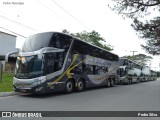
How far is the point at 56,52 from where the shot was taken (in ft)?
43.6

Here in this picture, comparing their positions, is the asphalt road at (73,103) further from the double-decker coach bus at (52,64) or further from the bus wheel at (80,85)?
the bus wheel at (80,85)

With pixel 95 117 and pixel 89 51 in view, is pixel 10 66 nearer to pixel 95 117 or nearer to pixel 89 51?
pixel 89 51

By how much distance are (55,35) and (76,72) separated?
3.52 metres

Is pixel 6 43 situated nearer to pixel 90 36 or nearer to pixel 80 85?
pixel 90 36

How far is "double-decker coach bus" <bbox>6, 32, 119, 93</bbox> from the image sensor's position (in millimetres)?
12070

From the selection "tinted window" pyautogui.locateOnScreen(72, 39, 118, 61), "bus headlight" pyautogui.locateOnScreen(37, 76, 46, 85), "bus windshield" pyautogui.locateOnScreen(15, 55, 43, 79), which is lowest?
"bus headlight" pyautogui.locateOnScreen(37, 76, 46, 85)

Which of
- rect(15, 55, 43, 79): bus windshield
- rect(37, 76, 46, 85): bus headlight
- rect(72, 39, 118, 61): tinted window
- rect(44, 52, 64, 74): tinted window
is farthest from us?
rect(72, 39, 118, 61): tinted window

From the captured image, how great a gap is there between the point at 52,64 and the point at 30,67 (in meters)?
1.32

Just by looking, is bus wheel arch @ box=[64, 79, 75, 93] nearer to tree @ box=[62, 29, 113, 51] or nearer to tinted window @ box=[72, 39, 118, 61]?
tinted window @ box=[72, 39, 118, 61]

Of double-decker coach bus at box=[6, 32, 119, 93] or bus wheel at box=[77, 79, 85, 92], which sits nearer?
double-decker coach bus at box=[6, 32, 119, 93]

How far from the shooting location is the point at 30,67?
1223 centimetres

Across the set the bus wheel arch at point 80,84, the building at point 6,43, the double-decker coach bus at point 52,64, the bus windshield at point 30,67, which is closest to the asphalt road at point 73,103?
the double-decker coach bus at point 52,64

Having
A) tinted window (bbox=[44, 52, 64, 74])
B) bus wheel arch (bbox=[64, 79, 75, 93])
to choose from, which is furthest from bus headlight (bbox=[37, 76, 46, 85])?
bus wheel arch (bbox=[64, 79, 75, 93])

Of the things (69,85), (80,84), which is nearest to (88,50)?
(80,84)
